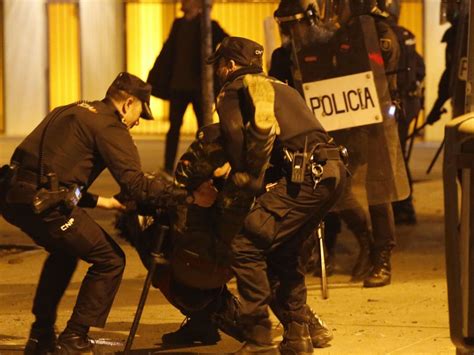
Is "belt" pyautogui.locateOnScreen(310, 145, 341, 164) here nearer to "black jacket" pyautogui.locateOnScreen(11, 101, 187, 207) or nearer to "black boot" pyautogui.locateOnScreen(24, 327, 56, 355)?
"black jacket" pyautogui.locateOnScreen(11, 101, 187, 207)

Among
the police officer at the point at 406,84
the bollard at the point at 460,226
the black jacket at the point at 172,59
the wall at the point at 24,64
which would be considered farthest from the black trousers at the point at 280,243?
the wall at the point at 24,64

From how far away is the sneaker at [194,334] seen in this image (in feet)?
25.3

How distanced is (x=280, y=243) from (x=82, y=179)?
1098mm

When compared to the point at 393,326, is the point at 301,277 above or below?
above

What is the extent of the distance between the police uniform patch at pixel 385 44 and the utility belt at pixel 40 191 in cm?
350

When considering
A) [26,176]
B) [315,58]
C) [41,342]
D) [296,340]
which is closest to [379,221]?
[315,58]

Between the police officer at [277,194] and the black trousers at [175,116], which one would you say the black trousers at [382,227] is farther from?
the black trousers at [175,116]

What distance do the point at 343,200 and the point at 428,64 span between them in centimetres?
1088

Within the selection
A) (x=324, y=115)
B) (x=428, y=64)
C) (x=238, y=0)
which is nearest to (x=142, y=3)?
(x=238, y=0)

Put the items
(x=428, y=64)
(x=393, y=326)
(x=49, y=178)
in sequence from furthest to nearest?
1. (x=428, y=64)
2. (x=393, y=326)
3. (x=49, y=178)

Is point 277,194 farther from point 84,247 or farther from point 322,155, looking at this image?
point 84,247

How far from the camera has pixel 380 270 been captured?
31.2 feet

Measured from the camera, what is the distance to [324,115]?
31.0ft

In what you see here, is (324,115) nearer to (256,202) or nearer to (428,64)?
(256,202)
